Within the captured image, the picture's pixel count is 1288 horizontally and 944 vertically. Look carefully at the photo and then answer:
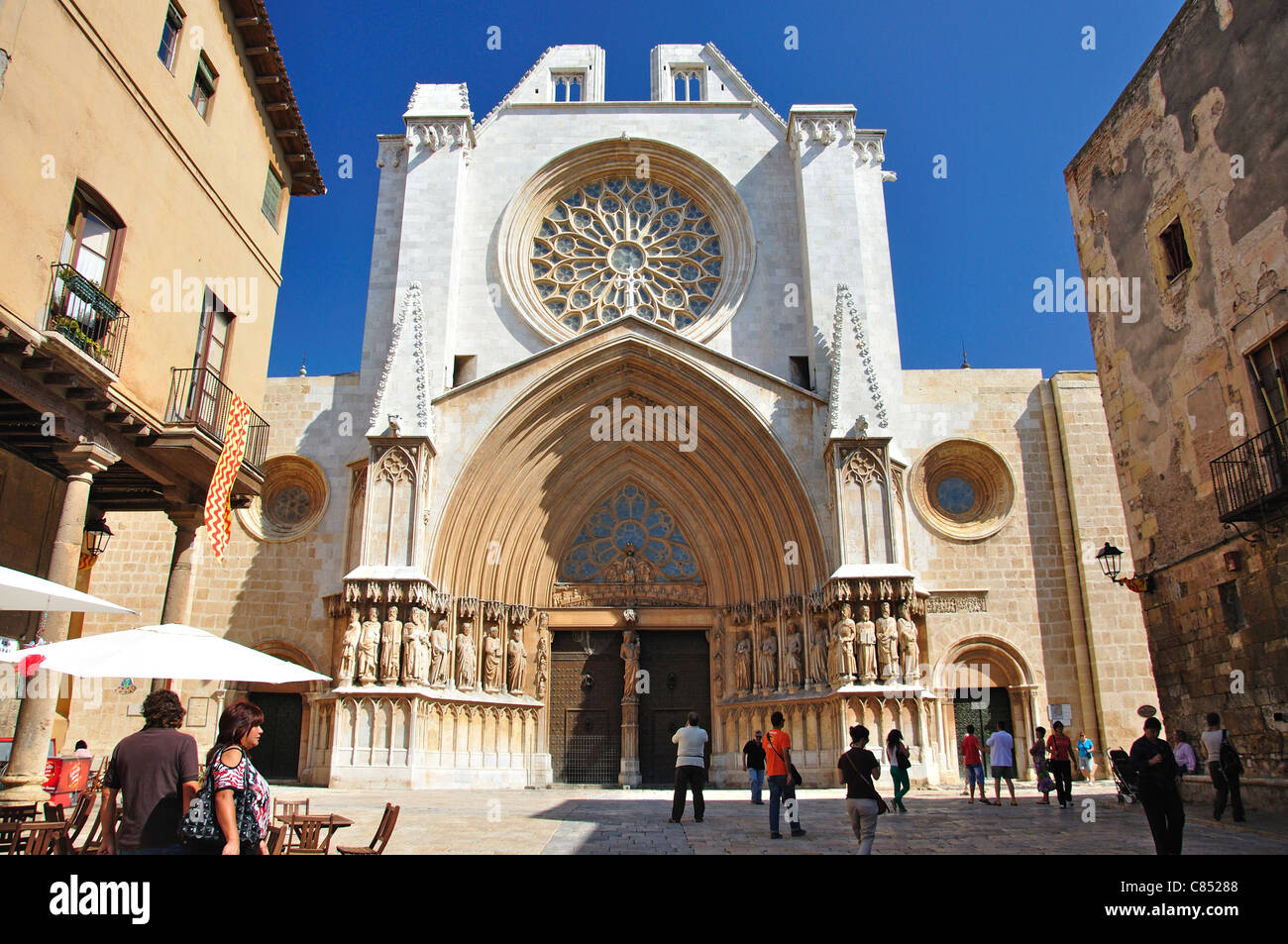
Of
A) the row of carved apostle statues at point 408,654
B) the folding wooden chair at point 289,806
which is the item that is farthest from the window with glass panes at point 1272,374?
the row of carved apostle statues at point 408,654

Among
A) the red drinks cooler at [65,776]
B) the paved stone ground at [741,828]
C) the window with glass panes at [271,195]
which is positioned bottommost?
the paved stone ground at [741,828]

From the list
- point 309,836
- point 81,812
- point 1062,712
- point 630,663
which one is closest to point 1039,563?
point 1062,712

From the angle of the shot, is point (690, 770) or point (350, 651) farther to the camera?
point (350, 651)

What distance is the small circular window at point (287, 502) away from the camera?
728 inches

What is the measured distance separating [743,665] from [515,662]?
438 centimetres

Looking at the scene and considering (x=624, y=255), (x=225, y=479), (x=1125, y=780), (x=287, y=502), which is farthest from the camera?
(x=624, y=255)

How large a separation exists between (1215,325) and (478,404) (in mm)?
12104

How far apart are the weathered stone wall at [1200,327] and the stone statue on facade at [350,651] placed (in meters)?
12.8

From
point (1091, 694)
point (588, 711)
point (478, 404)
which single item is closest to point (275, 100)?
point (478, 404)

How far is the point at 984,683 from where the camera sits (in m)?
17.7

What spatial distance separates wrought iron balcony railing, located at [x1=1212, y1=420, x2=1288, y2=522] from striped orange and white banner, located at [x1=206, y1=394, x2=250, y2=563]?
13.0 m

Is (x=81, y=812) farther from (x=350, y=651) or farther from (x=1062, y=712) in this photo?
(x=1062, y=712)

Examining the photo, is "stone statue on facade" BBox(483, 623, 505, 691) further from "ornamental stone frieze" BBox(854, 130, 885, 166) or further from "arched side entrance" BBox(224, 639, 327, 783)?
"ornamental stone frieze" BBox(854, 130, 885, 166)

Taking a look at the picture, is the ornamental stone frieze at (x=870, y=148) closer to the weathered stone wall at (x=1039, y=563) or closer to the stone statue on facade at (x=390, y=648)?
the weathered stone wall at (x=1039, y=563)
